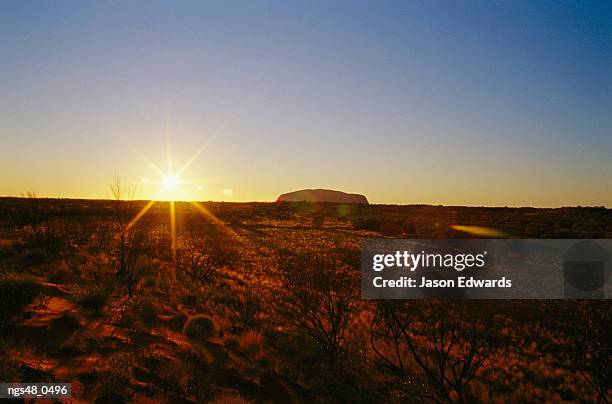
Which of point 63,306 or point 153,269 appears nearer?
point 63,306

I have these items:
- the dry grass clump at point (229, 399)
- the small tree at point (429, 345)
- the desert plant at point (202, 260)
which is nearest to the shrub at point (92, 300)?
the dry grass clump at point (229, 399)

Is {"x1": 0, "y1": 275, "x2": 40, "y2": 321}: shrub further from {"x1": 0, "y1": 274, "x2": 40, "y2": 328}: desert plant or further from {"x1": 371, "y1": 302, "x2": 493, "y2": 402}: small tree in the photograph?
{"x1": 371, "y1": 302, "x2": 493, "y2": 402}: small tree

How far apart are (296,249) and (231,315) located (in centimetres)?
2352

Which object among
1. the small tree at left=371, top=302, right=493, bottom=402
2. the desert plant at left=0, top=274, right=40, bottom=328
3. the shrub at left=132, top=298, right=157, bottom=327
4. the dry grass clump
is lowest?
the small tree at left=371, top=302, right=493, bottom=402

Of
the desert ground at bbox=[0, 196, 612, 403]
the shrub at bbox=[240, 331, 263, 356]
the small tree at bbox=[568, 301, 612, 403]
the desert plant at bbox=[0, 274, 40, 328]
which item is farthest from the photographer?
the shrub at bbox=[240, 331, 263, 356]

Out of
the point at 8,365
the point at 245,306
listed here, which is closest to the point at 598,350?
the point at 8,365

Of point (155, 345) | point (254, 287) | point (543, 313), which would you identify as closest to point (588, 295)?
point (543, 313)

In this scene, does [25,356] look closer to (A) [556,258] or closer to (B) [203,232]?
(A) [556,258]

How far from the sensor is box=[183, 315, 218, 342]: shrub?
479 inches

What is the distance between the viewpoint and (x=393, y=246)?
43.0m

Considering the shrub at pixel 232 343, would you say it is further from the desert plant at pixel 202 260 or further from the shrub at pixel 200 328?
the desert plant at pixel 202 260

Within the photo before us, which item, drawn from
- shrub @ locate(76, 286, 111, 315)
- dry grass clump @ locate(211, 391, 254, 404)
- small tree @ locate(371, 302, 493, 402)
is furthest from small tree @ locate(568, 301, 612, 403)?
shrub @ locate(76, 286, 111, 315)

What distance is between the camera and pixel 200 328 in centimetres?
1247

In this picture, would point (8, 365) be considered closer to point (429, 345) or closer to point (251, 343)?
point (251, 343)
